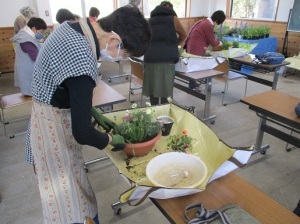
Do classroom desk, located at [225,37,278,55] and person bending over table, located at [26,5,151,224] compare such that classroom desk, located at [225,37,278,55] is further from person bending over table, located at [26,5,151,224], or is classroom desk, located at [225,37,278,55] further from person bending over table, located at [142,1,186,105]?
person bending over table, located at [26,5,151,224]

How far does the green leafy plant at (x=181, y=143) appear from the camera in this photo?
1.08 metres

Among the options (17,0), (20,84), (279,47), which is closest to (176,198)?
(20,84)

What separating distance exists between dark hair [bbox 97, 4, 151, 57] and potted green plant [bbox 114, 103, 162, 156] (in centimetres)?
35

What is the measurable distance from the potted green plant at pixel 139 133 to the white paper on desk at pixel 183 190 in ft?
0.82

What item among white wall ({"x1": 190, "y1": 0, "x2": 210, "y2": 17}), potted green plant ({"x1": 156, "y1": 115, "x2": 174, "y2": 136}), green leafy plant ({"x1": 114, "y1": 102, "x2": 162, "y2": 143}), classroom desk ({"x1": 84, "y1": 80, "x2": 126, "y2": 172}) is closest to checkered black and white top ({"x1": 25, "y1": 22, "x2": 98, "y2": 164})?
green leafy plant ({"x1": 114, "y1": 102, "x2": 162, "y2": 143})

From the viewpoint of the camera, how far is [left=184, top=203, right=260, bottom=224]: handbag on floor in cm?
73

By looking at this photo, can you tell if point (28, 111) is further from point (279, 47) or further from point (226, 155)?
point (279, 47)

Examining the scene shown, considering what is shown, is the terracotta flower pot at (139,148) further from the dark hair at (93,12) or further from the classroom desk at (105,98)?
the dark hair at (93,12)

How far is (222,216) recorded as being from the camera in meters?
0.74

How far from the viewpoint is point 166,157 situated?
0.99m

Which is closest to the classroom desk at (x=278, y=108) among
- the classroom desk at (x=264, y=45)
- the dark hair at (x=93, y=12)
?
the classroom desk at (x=264, y=45)

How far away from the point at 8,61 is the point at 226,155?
520cm

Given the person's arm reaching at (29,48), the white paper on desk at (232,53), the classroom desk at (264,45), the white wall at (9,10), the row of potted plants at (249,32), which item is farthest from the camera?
the classroom desk at (264,45)

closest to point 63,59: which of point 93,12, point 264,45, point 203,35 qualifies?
point 203,35
